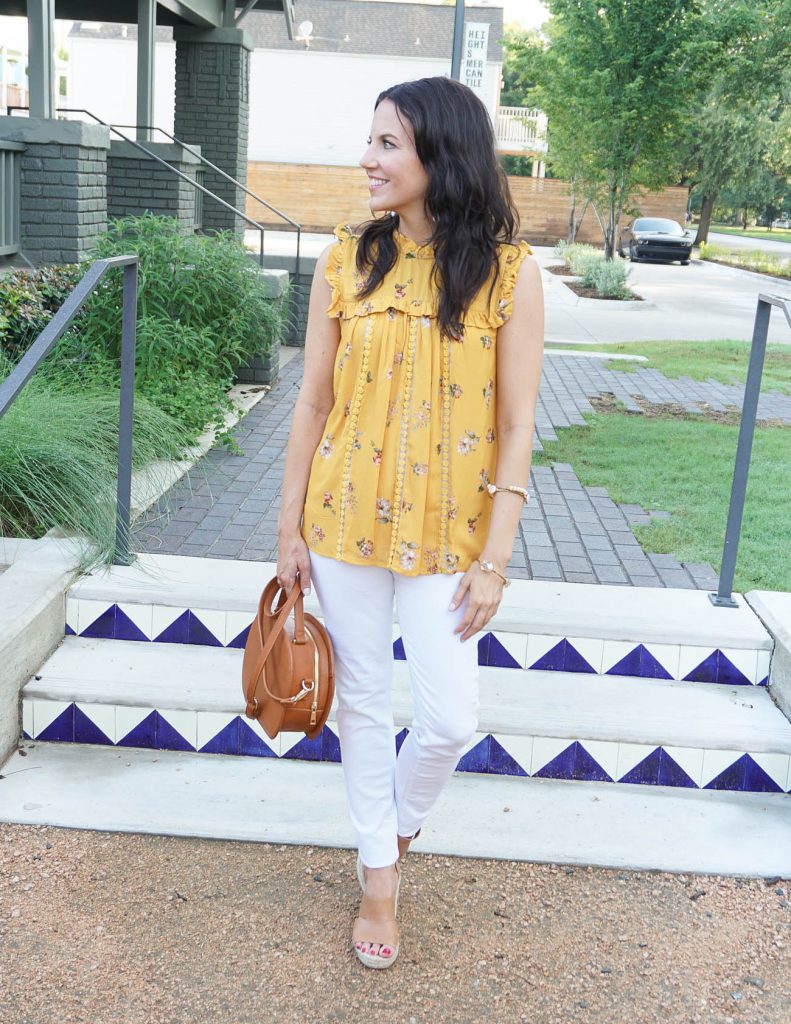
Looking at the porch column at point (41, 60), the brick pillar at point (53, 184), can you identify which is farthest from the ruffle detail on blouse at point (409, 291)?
the porch column at point (41, 60)

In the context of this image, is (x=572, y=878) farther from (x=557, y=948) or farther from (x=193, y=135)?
(x=193, y=135)

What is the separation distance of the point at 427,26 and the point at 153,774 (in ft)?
137

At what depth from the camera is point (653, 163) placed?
20578mm

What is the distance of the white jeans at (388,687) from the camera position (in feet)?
7.92

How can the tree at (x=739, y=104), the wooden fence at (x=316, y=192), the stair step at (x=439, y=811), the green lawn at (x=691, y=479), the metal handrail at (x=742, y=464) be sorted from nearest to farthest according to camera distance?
the stair step at (x=439, y=811)
the metal handrail at (x=742, y=464)
the green lawn at (x=691, y=479)
the tree at (x=739, y=104)
the wooden fence at (x=316, y=192)

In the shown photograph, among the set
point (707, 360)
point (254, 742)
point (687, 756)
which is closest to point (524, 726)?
point (687, 756)

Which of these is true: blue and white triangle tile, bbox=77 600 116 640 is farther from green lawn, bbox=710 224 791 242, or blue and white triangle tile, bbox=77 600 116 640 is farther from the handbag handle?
green lawn, bbox=710 224 791 242

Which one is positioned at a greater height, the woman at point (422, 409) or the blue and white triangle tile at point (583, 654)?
the woman at point (422, 409)

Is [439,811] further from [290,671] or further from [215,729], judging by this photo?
[290,671]

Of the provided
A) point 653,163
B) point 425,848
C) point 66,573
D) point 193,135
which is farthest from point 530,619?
point 653,163

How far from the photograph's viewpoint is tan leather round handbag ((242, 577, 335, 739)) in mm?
2436

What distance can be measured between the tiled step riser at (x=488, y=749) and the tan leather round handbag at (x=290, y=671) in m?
1.08

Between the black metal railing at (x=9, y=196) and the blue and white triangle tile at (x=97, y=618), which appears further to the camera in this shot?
the black metal railing at (x=9, y=196)

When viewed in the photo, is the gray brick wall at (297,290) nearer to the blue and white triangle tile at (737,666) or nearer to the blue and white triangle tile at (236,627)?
the blue and white triangle tile at (236,627)
